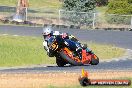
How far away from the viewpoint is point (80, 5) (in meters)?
46.1

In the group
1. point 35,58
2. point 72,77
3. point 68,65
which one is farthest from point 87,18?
point 72,77

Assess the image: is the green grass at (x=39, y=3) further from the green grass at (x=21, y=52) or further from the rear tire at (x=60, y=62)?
the rear tire at (x=60, y=62)

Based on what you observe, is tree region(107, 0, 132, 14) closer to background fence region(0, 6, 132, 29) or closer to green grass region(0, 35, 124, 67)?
background fence region(0, 6, 132, 29)

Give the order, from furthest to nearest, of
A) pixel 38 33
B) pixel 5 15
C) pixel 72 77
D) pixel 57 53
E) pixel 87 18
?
pixel 5 15, pixel 87 18, pixel 38 33, pixel 57 53, pixel 72 77

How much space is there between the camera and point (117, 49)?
3061cm

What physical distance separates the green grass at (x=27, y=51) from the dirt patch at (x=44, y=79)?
8.75m

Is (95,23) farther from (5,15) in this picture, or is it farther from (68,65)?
(68,65)

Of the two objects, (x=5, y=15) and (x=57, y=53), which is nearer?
(x=57, y=53)

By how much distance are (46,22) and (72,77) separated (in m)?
27.5

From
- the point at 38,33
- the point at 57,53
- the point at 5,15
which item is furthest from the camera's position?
the point at 5,15

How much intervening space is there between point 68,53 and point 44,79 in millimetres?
5547

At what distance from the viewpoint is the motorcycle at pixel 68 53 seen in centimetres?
2169

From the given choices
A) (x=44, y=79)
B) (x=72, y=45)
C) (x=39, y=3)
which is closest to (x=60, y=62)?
(x=72, y=45)

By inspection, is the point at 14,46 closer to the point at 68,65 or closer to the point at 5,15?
the point at 68,65
